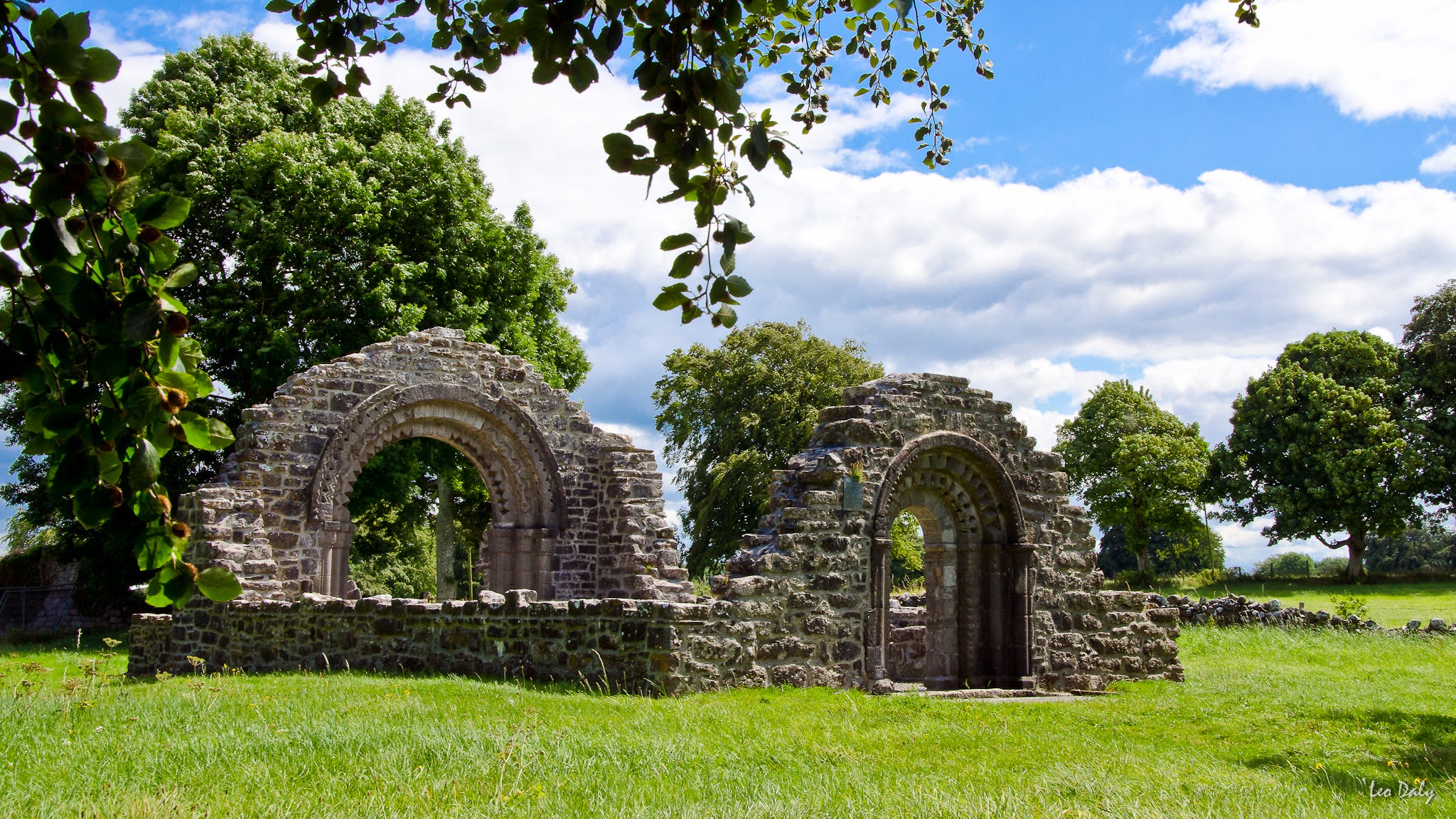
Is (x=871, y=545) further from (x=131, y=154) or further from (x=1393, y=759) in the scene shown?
(x=131, y=154)

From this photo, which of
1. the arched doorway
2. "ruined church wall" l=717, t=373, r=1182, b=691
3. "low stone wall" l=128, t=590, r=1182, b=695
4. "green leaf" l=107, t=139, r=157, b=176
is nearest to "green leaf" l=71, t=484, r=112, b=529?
"green leaf" l=107, t=139, r=157, b=176

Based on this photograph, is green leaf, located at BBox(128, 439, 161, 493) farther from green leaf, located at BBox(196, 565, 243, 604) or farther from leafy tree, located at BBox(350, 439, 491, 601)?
leafy tree, located at BBox(350, 439, 491, 601)

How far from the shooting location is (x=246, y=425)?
42.5 feet

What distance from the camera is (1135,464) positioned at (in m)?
37.7

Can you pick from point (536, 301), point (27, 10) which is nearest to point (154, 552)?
point (27, 10)

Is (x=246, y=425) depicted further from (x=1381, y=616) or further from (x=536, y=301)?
(x=1381, y=616)

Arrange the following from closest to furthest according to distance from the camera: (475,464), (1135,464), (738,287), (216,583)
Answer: (216,583) < (738,287) < (475,464) < (1135,464)

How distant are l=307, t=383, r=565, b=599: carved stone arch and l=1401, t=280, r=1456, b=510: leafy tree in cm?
2995

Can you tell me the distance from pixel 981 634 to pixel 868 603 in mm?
2110

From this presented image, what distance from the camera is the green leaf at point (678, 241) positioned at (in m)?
2.68

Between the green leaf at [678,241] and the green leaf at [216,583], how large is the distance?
4.11ft

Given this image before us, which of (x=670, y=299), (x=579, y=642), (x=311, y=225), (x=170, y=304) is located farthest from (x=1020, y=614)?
(x=311, y=225)

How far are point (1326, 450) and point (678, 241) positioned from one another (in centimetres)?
3709

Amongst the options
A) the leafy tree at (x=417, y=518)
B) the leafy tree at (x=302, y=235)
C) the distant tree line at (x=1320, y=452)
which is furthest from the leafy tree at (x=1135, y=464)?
the leafy tree at (x=302, y=235)
